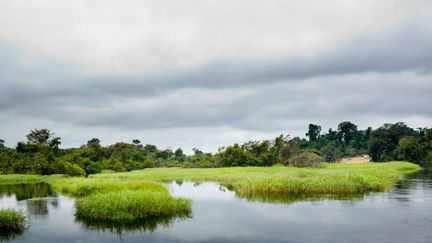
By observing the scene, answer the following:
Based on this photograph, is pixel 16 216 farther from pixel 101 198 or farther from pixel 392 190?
pixel 392 190

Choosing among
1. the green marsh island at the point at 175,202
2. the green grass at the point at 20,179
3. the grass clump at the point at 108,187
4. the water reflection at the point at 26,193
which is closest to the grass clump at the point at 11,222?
the green marsh island at the point at 175,202

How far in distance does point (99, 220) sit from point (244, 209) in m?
12.1

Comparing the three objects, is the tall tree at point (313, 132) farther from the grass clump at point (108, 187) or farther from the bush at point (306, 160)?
the grass clump at point (108, 187)

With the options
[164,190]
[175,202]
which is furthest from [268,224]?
[164,190]

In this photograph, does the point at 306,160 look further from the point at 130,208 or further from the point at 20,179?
the point at 130,208

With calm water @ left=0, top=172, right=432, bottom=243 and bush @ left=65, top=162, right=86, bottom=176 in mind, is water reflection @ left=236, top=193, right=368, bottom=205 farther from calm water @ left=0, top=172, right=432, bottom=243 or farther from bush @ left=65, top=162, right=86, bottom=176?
bush @ left=65, top=162, right=86, bottom=176

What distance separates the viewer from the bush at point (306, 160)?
90062mm

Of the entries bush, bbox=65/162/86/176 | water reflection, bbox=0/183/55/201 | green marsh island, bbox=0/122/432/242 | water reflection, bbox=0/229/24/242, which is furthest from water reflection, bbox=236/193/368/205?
bush, bbox=65/162/86/176

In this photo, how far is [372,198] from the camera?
41656mm

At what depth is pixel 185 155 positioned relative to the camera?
156m

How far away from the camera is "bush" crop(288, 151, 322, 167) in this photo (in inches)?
3546

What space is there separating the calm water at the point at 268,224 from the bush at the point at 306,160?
48511mm

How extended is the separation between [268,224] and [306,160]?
6262 cm

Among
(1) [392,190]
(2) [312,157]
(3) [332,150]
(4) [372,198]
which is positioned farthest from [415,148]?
(4) [372,198]
